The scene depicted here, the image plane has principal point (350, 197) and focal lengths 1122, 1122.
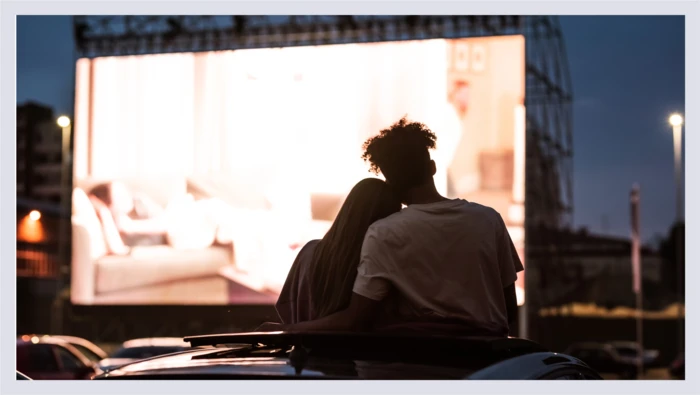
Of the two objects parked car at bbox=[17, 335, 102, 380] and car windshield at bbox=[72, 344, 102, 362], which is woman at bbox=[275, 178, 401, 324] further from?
car windshield at bbox=[72, 344, 102, 362]

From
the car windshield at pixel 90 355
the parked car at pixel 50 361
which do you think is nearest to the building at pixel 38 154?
the car windshield at pixel 90 355

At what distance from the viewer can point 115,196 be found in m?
23.6

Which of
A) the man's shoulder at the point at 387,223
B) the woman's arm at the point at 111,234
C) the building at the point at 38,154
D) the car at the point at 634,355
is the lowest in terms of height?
the car at the point at 634,355

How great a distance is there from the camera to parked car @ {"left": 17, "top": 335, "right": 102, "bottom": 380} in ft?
43.2

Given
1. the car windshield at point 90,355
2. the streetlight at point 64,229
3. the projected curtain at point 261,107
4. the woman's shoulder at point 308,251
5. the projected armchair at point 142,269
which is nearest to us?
the woman's shoulder at point 308,251

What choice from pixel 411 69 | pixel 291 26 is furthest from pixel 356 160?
pixel 291 26

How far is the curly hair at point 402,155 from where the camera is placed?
9.82 ft

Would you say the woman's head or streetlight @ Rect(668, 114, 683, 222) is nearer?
the woman's head

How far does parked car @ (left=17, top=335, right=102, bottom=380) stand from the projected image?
7963mm

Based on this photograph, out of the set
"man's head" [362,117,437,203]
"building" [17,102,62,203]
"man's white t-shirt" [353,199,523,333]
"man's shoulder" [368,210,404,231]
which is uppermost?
"building" [17,102,62,203]

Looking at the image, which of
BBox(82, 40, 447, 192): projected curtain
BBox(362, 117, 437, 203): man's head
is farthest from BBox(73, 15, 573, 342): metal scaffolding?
BBox(362, 117, 437, 203): man's head

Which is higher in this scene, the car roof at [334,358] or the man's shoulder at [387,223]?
the man's shoulder at [387,223]

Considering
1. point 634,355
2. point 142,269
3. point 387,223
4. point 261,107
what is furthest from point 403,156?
point 634,355

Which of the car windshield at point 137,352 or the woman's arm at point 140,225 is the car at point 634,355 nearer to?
the woman's arm at point 140,225
